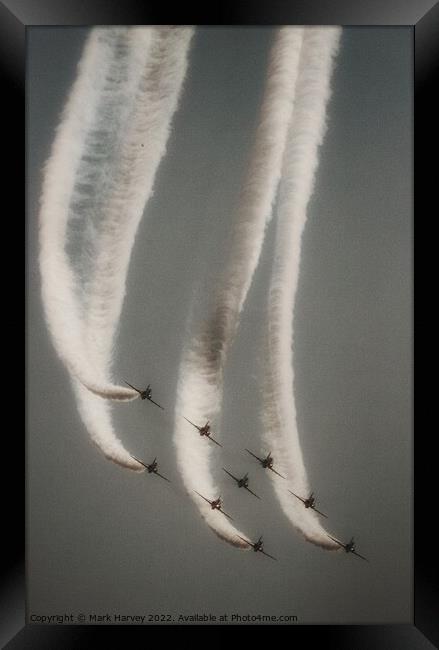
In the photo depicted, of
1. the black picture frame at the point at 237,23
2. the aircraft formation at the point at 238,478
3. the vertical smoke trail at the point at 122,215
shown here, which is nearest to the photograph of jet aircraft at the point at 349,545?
the aircraft formation at the point at 238,478

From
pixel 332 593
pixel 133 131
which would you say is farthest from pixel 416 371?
pixel 133 131

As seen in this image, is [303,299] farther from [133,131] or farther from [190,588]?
[190,588]

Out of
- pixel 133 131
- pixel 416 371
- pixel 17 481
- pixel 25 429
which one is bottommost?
pixel 17 481

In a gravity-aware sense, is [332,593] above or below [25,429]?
below

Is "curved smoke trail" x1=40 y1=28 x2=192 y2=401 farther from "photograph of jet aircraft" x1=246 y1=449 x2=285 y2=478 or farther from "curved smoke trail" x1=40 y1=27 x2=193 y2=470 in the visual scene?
"photograph of jet aircraft" x1=246 y1=449 x2=285 y2=478

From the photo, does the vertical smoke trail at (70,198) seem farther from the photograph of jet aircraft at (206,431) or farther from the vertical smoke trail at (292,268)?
the vertical smoke trail at (292,268)

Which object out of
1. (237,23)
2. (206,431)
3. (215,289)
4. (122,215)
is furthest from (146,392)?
(237,23)
